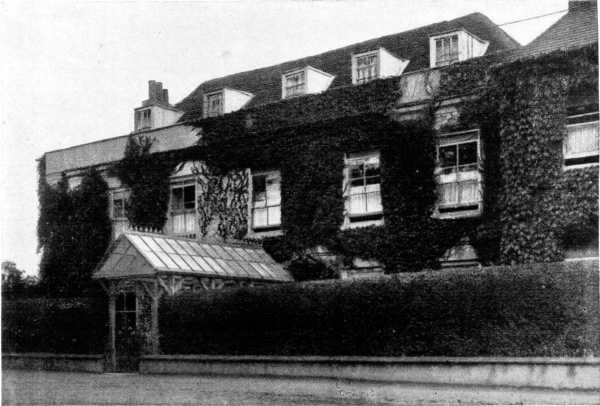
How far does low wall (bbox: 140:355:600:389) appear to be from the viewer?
48.9ft

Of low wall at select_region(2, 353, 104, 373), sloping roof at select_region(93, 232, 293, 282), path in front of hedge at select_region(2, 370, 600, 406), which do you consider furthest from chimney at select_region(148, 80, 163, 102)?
path in front of hedge at select_region(2, 370, 600, 406)

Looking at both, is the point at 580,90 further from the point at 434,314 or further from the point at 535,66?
the point at 434,314

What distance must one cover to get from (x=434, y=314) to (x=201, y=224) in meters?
11.3

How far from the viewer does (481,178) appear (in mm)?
21641

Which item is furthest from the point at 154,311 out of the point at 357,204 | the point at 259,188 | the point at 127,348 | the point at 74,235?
the point at 74,235

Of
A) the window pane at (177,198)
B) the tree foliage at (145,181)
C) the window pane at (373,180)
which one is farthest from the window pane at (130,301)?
the window pane at (373,180)

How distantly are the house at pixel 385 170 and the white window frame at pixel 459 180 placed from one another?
0.04 metres

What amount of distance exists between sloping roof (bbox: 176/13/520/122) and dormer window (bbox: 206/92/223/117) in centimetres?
27

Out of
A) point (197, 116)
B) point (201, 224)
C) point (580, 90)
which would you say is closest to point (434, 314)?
point (580, 90)

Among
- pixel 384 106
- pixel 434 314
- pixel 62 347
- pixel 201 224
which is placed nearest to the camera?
pixel 434 314

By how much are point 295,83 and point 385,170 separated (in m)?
5.35

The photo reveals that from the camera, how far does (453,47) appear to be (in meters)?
23.5

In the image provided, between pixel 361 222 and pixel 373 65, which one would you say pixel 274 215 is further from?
pixel 373 65

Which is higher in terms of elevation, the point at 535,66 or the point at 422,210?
the point at 535,66
